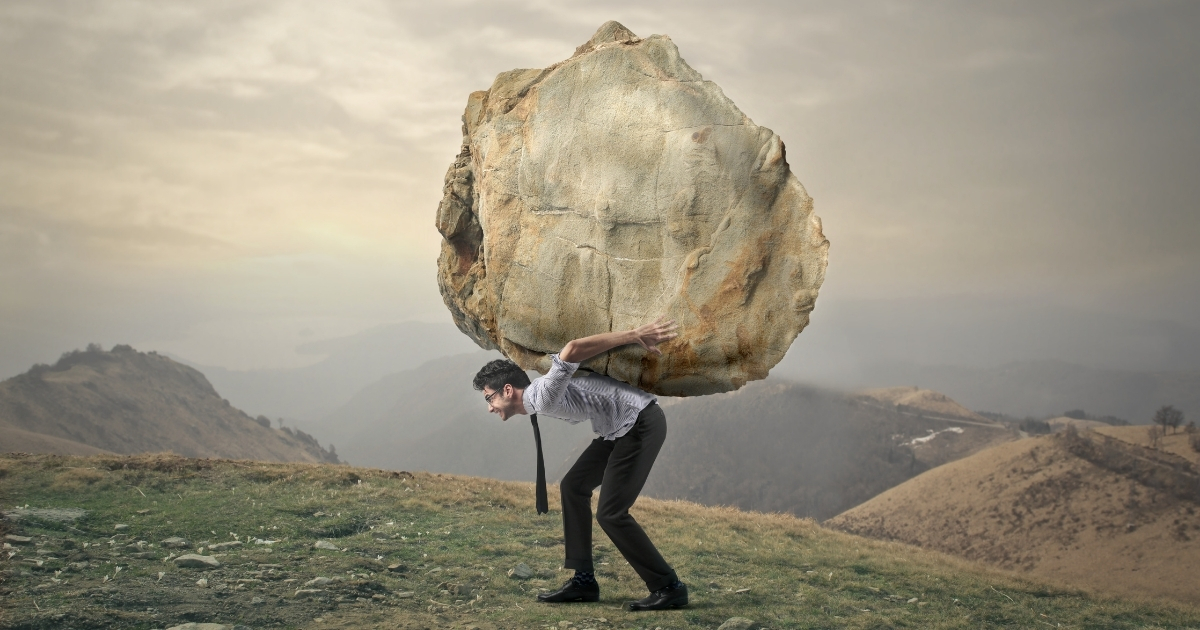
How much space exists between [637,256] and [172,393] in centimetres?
4371

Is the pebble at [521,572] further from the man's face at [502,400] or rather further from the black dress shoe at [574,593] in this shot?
the man's face at [502,400]

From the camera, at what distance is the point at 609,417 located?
6805 millimetres

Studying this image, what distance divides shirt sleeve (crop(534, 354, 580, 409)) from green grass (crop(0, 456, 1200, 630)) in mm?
1735

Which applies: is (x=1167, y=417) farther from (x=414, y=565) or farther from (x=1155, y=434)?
(x=414, y=565)

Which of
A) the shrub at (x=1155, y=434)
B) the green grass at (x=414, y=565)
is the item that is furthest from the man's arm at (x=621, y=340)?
the shrub at (x=1155, y=434)

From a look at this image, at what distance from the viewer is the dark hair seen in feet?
22.0

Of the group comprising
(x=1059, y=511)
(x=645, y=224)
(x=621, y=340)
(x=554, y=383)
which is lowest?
(x=1059, y=511)

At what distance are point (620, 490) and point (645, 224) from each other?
207 centimetres

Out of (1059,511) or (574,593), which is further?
(1059,511)

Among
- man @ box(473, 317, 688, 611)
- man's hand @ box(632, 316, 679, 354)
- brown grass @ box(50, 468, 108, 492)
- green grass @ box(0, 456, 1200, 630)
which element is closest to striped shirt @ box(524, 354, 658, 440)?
man @ box(473, 317, 688, 611)

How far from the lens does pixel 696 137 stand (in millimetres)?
6895

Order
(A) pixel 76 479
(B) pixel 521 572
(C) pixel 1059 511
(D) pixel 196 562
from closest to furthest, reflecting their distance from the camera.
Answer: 1. (D) pixel 196 562
2. (B) pixel 521 572
3. (A) pixel 76 479
4. (C) pixel 1059 511

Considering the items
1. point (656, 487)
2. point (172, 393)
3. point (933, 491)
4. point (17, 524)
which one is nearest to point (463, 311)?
point (17, 524)

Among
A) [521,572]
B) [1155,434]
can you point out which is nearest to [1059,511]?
[1155,434]
